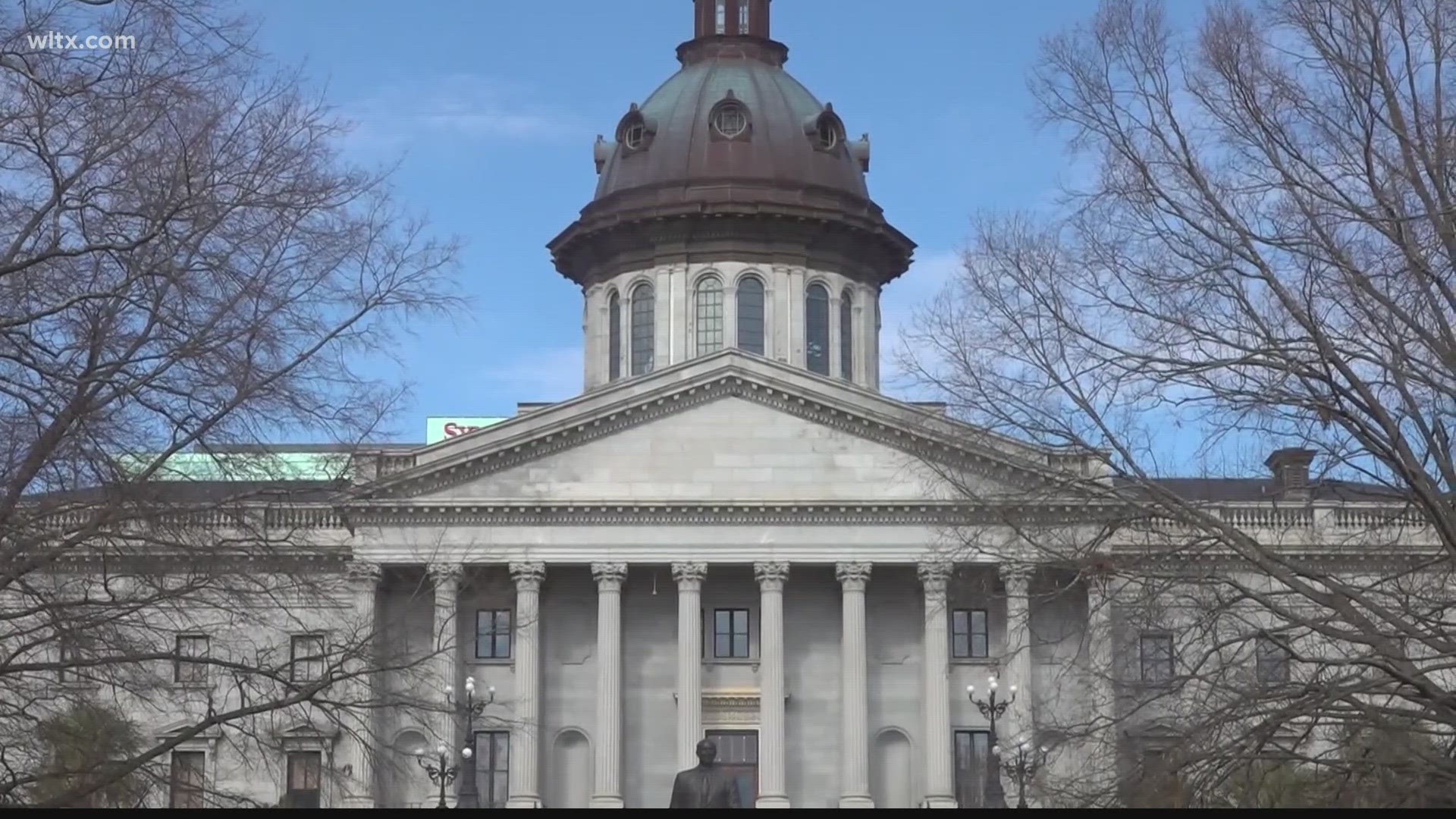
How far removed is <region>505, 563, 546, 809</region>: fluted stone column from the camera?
221 feet

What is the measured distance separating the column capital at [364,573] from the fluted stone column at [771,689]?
1058 cm

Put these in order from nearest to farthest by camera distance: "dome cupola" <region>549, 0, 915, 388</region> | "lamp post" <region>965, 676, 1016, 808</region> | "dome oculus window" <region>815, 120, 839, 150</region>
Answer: "lamp post" <region>965, 676, 1016, 808</region> < "dome cupola" <region>549, 0, 915, 388</region> < "dome oculus window" <region>815, 120, 839, 150</region>

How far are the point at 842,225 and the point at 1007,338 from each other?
52.6m

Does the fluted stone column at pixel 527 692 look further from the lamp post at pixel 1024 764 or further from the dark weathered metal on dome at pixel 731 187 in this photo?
the dark weathered metal on dome at pixel 731 187

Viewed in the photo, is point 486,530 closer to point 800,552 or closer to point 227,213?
point 800,552

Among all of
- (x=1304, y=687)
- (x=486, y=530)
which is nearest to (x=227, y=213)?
(x=1304, y=687)

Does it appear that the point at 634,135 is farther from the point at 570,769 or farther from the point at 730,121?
the point at 570,769

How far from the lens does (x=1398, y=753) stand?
25297mm

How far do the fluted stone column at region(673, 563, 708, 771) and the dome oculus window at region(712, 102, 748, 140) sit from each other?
1900 centimetres

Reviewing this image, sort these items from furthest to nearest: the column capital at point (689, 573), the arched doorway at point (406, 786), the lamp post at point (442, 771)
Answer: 1. the column capital at point (689, 573)
2. the arched doorway at point (406, 786)
3. the lamp post at point (442, 771)

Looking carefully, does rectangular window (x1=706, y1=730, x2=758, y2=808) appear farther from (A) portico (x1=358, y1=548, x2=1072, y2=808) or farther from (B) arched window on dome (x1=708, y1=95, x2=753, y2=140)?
(B) arched window on dome (x1=708, y1=95, x2=753, y2=140)

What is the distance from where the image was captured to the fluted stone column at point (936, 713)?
67.1 m

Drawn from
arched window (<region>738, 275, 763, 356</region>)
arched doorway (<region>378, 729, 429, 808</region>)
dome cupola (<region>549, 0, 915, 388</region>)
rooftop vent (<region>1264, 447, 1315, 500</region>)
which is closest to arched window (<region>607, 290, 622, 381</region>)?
dome cupola (<region>549, 0, 915, 388</region>)

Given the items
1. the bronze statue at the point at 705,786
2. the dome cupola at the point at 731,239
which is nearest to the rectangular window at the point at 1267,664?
the bronze statue at the point at 705,786
